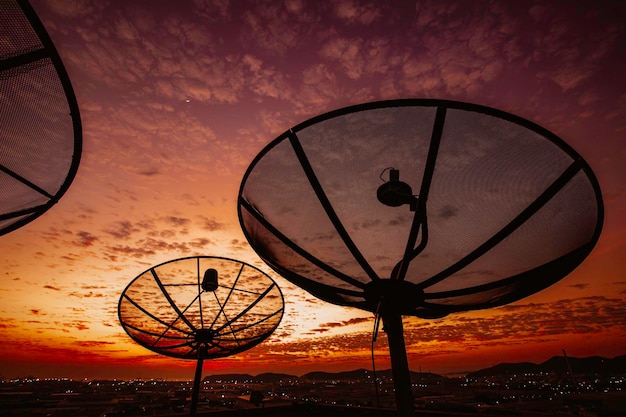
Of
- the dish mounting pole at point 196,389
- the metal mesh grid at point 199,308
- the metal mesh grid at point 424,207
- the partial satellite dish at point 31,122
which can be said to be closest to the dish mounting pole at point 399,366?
the metal mesh grid at point 424,207

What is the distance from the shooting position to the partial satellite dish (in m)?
2.67

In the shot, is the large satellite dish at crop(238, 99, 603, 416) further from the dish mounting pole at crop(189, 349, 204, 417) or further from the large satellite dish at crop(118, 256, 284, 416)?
the dish mounting pole at crop(189, 349, 204, 417)

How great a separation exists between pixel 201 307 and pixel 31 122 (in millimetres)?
7360

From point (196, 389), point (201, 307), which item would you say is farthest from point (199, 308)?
point (196, 389)

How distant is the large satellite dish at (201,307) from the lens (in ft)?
28.6

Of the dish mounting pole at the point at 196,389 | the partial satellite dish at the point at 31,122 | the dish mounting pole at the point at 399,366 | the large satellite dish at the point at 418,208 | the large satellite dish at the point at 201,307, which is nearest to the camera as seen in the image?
the partial satellite dish at the point at 31,122

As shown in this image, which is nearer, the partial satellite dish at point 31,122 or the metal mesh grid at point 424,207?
the partial satellite dish at point 31,122

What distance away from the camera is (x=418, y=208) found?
3.39 meters

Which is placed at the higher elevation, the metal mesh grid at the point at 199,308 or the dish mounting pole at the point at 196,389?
the metal mesh grid at the point at 199,308

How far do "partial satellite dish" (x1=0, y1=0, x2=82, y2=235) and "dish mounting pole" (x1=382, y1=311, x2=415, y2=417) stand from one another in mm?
3855

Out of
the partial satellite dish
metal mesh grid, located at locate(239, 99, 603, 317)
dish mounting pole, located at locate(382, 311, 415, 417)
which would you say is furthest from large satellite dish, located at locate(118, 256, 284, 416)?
dish mounting pole, located at locate(382, 311, 415, 417)

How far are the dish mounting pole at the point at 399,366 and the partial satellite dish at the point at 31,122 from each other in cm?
385

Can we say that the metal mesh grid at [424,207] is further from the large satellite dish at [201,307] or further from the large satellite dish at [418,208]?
the large satellite dish at [201,307]

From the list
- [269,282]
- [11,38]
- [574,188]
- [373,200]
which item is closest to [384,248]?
[373,200]
